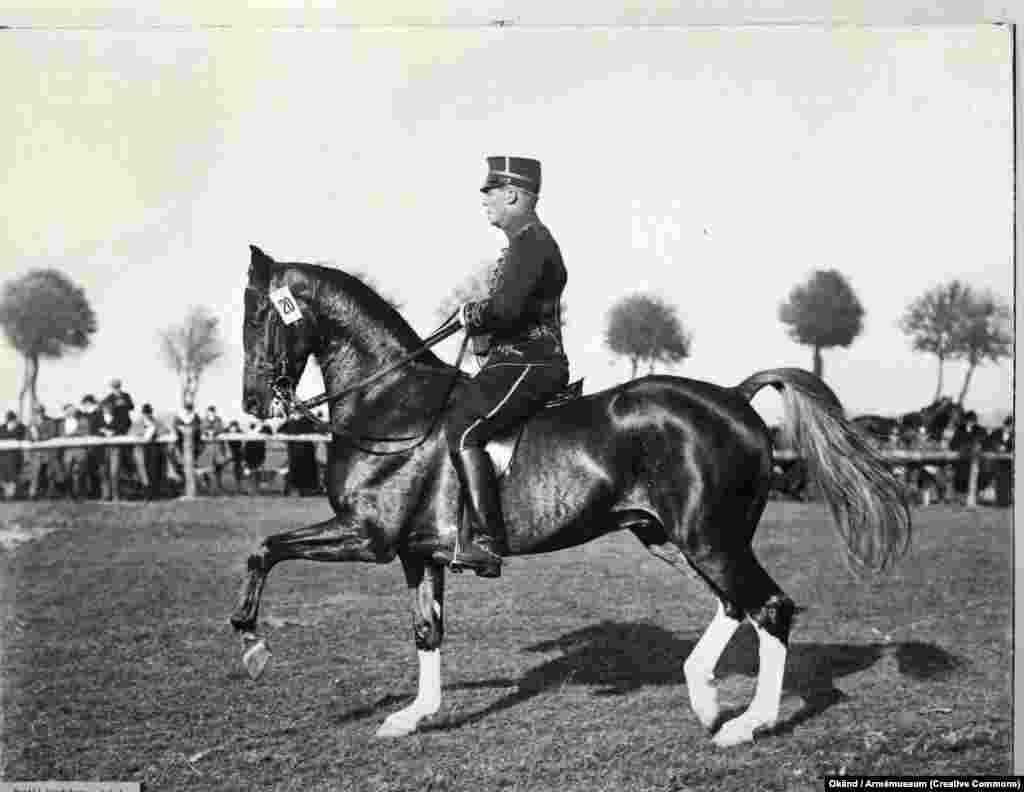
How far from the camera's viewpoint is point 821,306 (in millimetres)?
11117

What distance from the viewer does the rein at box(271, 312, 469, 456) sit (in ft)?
20.4

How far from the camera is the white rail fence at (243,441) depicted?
1241 cm

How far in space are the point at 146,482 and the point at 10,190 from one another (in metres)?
6.87

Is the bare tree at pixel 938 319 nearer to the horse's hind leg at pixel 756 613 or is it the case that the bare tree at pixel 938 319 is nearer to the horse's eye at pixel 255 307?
the horse's hind leg at pixel 756 613

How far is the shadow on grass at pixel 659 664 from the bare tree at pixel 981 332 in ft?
7.83

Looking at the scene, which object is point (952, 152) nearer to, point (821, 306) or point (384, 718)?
point (821, 306)

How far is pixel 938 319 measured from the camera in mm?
10438

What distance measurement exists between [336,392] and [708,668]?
258 centimetres

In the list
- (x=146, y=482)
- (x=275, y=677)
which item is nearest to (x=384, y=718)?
(x=275, y=677)

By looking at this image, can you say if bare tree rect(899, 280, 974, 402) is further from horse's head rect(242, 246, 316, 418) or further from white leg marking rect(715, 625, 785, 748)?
horse's head rect(242, 246, 316, 418)

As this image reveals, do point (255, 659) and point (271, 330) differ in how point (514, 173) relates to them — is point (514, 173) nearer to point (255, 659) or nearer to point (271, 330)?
point (271, 330)

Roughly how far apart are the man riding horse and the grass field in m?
1.15

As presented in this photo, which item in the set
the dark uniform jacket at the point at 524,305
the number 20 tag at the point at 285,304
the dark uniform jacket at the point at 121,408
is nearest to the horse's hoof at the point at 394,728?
the dark uniform jacket at the point at 524,305

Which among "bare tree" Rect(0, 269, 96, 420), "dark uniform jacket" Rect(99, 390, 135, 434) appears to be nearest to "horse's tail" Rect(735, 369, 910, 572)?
"bare tree" Rect(0, 269, 96, 420)
